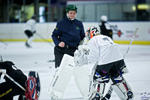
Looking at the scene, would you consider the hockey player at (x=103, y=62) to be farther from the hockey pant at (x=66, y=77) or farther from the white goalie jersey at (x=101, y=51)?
the hockey pant at (x=66, y=77)

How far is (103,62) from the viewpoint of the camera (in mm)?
3705

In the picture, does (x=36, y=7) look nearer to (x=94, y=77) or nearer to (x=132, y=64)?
(x=132, y=64)

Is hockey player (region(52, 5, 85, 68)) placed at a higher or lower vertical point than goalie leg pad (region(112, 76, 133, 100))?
higher

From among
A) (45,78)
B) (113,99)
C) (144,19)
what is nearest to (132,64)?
(45,78)

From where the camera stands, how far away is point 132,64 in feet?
28.3

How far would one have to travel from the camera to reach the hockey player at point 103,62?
370 centimetres

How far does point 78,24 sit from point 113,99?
43.3 inches

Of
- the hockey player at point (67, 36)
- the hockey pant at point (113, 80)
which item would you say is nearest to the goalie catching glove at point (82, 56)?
the hockey pant at point (113, 80)

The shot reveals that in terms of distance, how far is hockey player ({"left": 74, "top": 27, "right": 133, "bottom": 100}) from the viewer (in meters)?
3.70

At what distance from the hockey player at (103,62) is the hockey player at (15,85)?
62cm

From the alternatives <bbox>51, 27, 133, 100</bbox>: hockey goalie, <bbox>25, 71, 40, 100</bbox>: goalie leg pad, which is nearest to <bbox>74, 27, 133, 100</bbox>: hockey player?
<bbox>51, 27, 133, 100</bbox>: hockey goalie

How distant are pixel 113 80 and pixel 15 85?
3.51ft

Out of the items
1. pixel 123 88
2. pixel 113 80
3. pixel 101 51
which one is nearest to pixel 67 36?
pixel 101 51

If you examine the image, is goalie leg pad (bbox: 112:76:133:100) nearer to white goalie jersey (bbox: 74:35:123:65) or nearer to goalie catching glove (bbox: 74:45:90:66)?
white goalie jersey (bbox: 74:35:123:65)
